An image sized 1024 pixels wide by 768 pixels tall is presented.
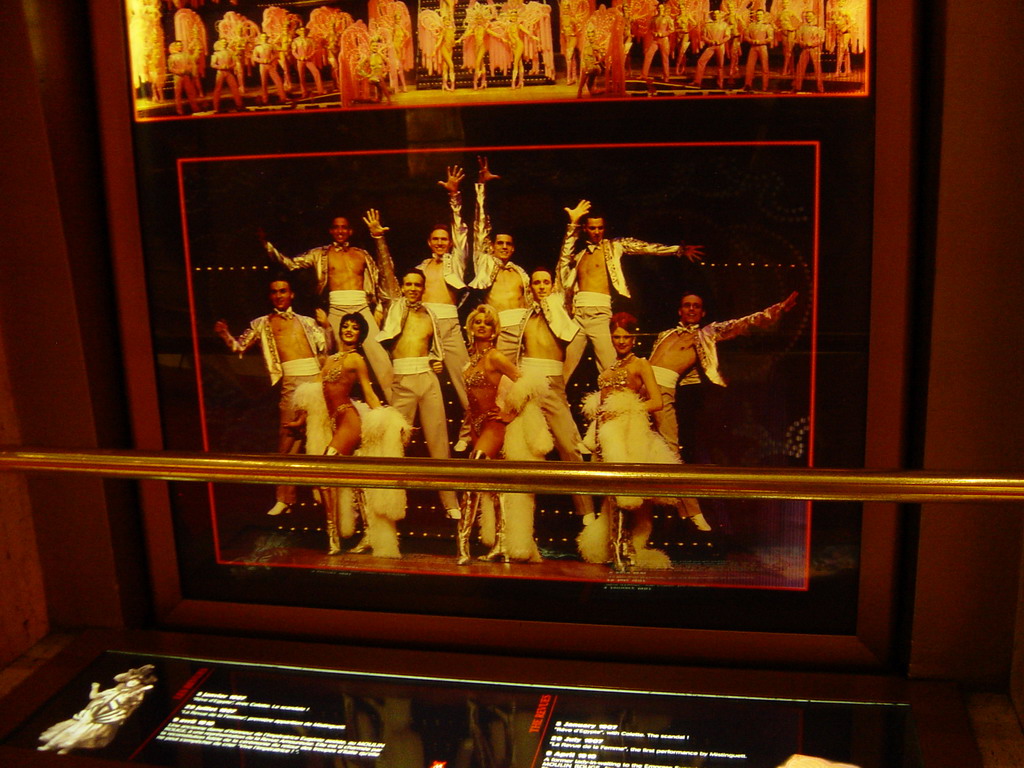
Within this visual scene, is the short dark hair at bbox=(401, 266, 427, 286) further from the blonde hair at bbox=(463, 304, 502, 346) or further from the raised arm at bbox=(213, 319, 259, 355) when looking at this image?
the raised arm at bbox=(213, 319, 259, 355)

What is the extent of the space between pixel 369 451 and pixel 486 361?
345 millimetres

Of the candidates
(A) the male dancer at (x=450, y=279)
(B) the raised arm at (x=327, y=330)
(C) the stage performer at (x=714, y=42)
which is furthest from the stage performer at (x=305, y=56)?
(C) the stage performer at (x=714, y=42)

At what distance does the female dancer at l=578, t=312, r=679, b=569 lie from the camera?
1.70 meters

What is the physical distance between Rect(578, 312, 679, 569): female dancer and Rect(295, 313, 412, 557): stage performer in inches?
17.4

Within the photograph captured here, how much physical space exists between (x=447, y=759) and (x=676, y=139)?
1.30m

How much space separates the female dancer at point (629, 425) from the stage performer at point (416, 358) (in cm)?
33

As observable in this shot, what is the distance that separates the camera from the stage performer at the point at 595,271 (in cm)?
166

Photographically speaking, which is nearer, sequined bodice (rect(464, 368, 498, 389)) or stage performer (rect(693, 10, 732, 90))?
stage performer (rect(693, 10, 732, 90))

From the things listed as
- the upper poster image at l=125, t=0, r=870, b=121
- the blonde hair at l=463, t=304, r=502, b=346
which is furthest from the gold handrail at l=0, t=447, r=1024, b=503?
the upper poster image at l=125, t=0, r=870, b=121

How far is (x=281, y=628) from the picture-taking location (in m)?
1.91

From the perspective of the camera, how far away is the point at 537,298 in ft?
5.62

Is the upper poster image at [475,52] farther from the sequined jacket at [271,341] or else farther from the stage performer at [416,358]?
the sequined jacket at [271,341]

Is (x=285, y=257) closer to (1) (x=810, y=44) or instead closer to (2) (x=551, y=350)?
(2) (x=551, y=350)

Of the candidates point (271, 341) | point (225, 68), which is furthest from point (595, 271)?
point (225, 68)
